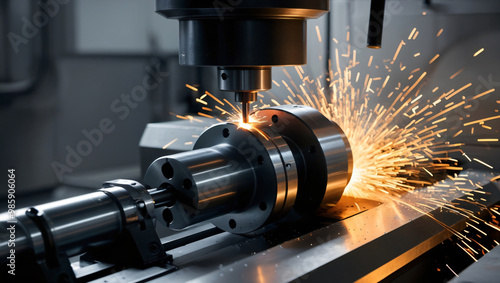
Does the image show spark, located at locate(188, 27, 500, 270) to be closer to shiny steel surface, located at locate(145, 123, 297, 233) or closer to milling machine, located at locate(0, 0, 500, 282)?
milling machine, located at locate(0, 0, 500, 282)

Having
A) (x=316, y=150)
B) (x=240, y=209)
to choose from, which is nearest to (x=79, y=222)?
(x=240, y=209)

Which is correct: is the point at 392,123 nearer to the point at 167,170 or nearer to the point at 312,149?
the point at 312,149

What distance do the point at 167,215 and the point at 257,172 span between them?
0.19 metres

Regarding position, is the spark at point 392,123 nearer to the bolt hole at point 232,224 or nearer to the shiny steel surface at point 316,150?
the shiny steel surface at point 316,150

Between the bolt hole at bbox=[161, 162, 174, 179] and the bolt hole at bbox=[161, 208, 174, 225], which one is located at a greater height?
the bolt hole at bbox=[161, 162, 174, 179]

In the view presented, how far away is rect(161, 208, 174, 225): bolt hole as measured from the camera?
3.51 feet

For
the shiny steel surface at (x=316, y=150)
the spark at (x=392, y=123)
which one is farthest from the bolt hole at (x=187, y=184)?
the spark at (x=392, y=123)

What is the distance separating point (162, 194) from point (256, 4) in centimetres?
39

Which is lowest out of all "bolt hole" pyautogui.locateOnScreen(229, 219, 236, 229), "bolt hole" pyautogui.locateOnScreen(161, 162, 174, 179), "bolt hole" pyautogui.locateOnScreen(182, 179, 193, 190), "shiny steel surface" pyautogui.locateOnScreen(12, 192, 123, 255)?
"bolt hole" pyautogui.locateOnScreen(229, 219, 236, 229)

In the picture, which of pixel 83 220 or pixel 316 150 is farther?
pixel 316 150

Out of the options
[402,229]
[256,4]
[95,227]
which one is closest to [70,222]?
[95,227]

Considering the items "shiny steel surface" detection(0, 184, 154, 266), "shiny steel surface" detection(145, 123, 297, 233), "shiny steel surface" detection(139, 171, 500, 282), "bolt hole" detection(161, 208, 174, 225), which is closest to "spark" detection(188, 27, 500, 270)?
"shiny steel surface" detection(139, 171, 500, 282)

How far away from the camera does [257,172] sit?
1112mm

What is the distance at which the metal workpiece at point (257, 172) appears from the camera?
104cm
